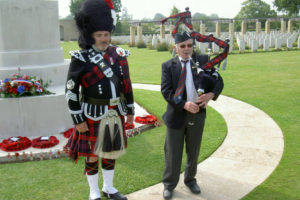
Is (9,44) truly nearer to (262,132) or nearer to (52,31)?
(52,31)

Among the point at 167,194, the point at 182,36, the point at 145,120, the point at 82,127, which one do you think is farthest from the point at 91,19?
the point at 145,120

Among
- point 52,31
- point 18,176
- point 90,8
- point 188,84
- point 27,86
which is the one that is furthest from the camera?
point 52,31

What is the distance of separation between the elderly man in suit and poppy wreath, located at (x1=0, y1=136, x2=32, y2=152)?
261 cm

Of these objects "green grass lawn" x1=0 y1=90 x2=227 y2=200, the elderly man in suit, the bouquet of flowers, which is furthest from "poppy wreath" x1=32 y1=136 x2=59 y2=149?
the elderly man in suit

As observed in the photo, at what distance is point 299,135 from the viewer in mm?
5484

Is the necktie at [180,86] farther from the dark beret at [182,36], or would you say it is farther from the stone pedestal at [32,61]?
the stone pedestal at [32,61]

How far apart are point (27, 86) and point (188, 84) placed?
325cm

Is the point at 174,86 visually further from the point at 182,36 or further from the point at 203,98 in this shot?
the point at 182,36

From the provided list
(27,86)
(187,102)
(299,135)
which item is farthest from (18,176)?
(299,135)

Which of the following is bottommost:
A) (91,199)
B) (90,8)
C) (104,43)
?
(91,199)

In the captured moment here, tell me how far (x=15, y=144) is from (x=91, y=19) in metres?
2.84

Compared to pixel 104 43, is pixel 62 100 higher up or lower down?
lower down

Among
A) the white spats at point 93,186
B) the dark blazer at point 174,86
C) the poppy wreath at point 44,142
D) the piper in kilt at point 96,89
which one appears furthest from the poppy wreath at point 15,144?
the dark blazer at point 174,86

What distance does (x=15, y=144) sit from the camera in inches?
193
